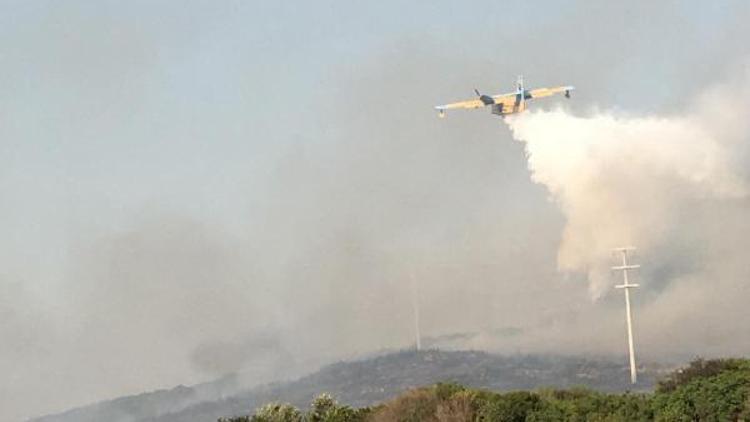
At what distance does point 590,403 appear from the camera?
13212 cm

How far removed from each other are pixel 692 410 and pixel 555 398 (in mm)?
28105

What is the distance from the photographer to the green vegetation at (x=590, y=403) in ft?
373

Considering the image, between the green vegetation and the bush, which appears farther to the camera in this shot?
the bush

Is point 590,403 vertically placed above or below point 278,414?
below

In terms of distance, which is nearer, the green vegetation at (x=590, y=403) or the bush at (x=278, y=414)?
the green vegetation at (x=590, y=403)

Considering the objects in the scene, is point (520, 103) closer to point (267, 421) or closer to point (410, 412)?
point (410, 412)

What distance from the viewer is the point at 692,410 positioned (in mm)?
116688

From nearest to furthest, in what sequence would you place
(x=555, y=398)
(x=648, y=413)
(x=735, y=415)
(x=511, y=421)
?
(x=735, y=415), (x=648, y=413), (x=511, y=421), (x=555, y=398)

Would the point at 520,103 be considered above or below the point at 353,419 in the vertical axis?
above

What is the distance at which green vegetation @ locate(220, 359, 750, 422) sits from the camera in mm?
113750

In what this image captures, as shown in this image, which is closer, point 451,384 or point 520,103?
point 451,384

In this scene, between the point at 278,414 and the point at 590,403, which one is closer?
the point at 590,403

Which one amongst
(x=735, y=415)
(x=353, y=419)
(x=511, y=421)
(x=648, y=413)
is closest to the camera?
(x=735, y=415)

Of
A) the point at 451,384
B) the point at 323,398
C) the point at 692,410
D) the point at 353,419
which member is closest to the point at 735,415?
the point at 692,410
